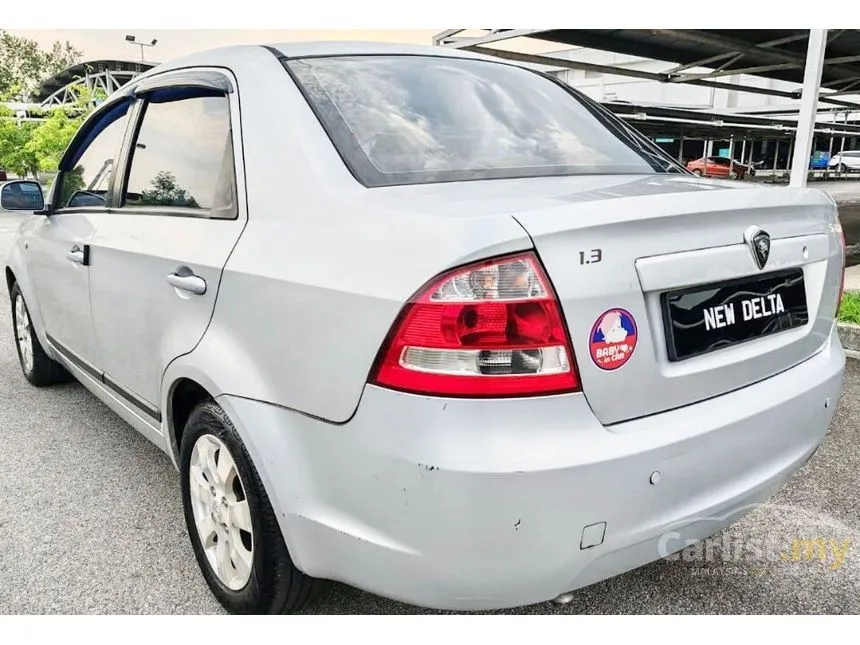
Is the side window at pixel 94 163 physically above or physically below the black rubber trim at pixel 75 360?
above

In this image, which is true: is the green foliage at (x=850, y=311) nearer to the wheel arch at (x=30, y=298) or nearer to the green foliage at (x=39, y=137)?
the wheel arch at (x=30, y=298)

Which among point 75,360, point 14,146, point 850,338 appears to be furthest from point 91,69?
point 850,338

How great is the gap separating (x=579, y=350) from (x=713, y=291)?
0.47 meters

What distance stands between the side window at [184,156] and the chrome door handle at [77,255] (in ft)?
1.14

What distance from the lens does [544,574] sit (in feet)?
5.41

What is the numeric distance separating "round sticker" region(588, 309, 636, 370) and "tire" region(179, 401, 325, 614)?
0.96 metres

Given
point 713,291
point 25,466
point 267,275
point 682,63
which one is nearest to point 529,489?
point 713,291

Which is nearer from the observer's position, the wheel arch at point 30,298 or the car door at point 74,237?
the car door at point 74,237

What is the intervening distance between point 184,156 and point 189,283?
0.58 m

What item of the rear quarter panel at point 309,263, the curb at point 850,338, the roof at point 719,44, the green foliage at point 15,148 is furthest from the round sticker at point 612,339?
the green foliage at point 15,148

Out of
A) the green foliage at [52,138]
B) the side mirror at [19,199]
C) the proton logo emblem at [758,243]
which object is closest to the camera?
the proton logo emblem at [758,243]

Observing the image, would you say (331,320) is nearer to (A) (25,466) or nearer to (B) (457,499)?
(B) (457,499)

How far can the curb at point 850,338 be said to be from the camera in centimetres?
508

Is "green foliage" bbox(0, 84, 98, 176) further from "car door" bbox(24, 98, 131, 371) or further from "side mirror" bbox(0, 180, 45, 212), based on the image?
"car door" bbox(24, 98, 131, 371)
